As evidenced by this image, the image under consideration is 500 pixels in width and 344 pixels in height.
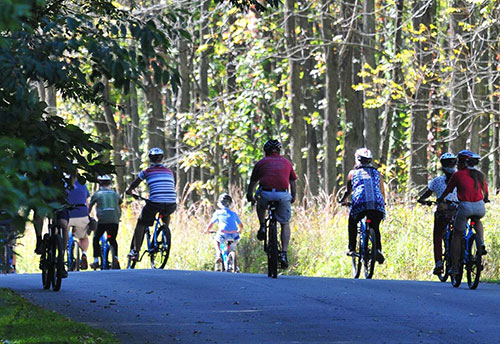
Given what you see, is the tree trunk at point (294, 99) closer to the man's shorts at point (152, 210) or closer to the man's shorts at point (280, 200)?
the man's shorts at point (152, 210)

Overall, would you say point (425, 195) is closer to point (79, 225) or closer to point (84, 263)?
point (79, 225)

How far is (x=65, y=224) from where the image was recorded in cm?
1441

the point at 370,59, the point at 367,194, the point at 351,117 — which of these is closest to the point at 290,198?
the point at 367,194

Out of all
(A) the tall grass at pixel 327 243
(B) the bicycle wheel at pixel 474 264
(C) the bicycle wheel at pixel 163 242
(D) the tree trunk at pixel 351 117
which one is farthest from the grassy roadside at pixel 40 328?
(D) the tree trunk at pixel 351 117

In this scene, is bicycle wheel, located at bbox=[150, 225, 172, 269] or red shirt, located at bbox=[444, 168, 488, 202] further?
bicycle wheel, located at bbox=[150, 225, 172, 269]

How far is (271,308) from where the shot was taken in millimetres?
12602

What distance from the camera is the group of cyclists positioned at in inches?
623

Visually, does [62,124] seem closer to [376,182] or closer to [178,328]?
[178,328]

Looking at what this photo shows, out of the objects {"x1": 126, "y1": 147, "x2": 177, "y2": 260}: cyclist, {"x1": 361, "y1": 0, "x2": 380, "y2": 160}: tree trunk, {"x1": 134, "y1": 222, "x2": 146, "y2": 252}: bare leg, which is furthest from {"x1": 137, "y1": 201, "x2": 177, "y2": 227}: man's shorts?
{"x1": 361, "y1": 0, "x2": 380, "y2": 160}: tree trunk

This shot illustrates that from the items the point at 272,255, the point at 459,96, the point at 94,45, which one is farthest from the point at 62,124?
the point at 459,96

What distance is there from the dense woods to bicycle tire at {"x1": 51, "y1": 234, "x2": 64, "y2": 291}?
5.25 feet

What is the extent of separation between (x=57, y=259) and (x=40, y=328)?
3.31 m

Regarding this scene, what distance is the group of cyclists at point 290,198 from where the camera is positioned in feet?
A: 52.0

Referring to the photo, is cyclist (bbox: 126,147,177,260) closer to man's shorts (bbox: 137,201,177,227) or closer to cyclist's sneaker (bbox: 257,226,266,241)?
man's shorts (bbox: 137,201,177,227)
